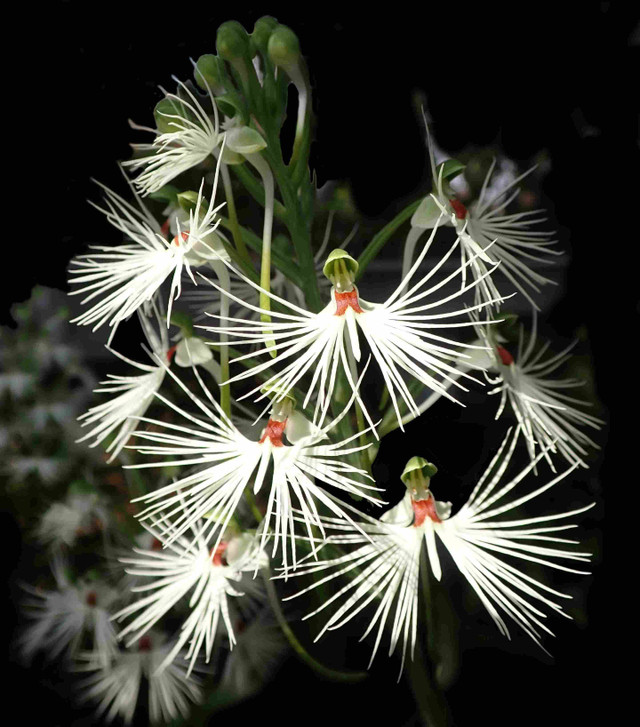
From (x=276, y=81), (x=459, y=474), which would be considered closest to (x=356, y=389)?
(x=276, y=81)

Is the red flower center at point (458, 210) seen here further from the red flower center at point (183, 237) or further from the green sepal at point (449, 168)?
the red flower center at point (183, 237)

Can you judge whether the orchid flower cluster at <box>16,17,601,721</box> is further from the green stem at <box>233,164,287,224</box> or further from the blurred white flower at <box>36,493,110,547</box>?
the blurred white flower at <box>36,493,110,547</box>

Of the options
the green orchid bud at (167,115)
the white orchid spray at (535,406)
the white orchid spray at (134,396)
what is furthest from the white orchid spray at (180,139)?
the white orchid spray at (535,406)

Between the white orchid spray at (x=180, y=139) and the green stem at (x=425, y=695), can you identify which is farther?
the green stem at (x=425, y=695)

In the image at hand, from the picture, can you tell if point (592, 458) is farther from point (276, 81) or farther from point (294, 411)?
point (276, 81)

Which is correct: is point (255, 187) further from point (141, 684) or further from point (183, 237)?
point (141, 684)

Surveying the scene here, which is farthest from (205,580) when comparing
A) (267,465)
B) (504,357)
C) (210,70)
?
(210,70)
